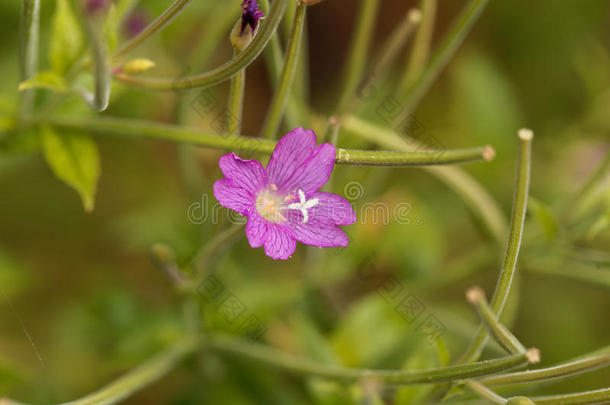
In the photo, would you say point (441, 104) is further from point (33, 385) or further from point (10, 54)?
point (33, 385)

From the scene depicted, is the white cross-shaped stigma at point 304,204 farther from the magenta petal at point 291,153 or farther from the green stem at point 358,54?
the green stem at point 358,54

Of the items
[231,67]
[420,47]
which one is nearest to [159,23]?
[231,67]

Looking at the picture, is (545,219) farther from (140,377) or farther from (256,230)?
(140,377)

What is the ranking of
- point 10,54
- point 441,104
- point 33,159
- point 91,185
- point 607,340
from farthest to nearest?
point 441,104 → point 607,340 → point 33,159 → point 10,54 → point 91,185

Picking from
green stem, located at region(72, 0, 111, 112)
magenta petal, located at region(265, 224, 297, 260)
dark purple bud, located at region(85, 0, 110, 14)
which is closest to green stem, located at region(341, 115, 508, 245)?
magenta petal, located at region(265, 224, 297, 260)

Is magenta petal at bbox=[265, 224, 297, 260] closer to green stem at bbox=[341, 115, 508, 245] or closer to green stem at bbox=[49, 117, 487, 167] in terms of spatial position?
green stem at bbox=[49, 117, 487, 167]

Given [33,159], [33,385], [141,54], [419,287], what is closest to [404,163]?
[419,287]

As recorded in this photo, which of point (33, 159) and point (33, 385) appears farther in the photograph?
point (33, 159)
